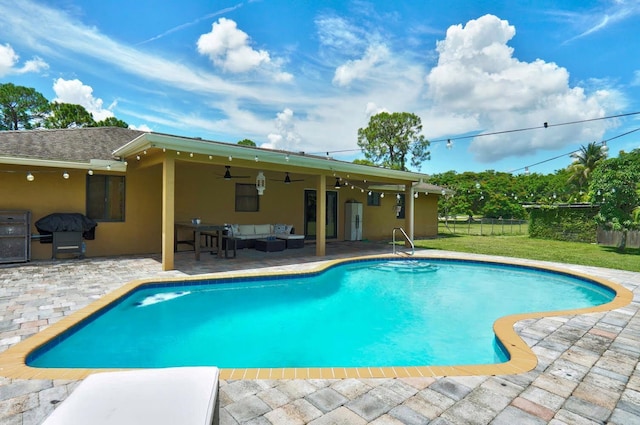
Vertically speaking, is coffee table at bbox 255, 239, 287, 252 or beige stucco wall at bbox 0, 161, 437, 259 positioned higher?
beige stucco wall at bbox 0, 161, 437, 259

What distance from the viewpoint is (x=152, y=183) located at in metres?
9.93

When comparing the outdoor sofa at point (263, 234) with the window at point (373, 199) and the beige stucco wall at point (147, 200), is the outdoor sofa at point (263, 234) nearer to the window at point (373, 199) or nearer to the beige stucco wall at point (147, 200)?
the beige stucco wall at point (147, 200)

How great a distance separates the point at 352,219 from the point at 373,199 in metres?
1.88

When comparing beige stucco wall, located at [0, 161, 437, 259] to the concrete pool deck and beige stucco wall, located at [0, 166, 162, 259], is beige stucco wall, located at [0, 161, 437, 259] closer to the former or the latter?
beige stucco wall, located at [0, 166, 162, 259]

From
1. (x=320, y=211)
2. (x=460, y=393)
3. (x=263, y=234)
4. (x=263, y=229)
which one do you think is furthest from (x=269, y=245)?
(x=460, y=393)

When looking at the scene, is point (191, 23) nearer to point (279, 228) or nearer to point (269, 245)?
point (279, 228)

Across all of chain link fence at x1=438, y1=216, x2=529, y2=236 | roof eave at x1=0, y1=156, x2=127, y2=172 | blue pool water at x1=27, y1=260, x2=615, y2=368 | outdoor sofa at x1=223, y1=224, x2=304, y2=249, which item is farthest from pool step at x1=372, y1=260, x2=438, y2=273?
chain link fence at x1=438, y1=216, x2=529, y2=236

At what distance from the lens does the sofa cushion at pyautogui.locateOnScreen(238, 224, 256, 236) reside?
35.4ft

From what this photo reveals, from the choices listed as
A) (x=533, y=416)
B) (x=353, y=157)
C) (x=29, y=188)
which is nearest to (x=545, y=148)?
(x=353, y=157)

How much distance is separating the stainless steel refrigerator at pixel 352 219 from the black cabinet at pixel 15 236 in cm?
1010

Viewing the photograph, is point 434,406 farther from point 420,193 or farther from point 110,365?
point 420,193

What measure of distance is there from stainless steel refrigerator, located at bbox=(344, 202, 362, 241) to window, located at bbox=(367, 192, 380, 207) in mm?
1149

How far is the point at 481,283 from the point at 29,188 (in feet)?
36.4

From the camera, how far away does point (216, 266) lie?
7.95 metres
